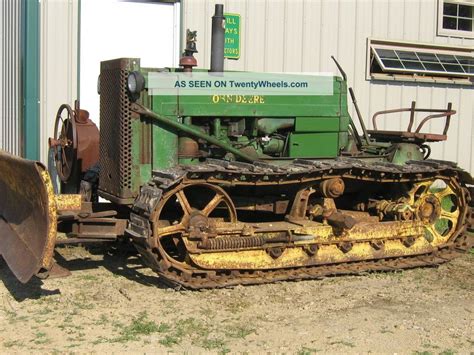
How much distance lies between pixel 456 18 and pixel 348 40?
2405 millimetres

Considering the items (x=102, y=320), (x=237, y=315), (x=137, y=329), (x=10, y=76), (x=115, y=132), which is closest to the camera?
(x=137, y=329)

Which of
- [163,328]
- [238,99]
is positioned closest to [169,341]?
[163,328]

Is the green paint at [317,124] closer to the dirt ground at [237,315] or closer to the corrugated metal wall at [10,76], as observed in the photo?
the dirt ground at [237,315]

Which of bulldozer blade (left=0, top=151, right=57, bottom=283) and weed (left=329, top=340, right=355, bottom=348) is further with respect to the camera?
bulldozer blade (left=0, top=151, right=57, bottom=283)

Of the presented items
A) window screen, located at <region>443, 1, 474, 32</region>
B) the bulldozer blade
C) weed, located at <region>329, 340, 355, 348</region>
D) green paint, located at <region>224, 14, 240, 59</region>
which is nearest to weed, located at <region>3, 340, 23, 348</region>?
the bulldozer blade

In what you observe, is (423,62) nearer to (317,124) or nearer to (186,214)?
(317,124)

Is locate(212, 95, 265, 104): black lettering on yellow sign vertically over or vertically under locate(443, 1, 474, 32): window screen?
under

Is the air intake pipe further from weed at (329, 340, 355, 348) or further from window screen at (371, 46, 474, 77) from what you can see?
window screen at (371, 46, 474, 77)

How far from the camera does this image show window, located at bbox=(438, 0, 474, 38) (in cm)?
1176

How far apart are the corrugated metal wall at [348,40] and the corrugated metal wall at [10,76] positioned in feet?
7.46

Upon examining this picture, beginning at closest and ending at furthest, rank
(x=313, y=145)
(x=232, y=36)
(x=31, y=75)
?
(x=313, y=145) < (x=31, y=75) < (x=232, y=36)

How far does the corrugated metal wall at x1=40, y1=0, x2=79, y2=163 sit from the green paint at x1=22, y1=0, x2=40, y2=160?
0.07m

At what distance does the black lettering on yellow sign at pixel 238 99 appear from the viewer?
6668mm

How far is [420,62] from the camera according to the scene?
11453mm
